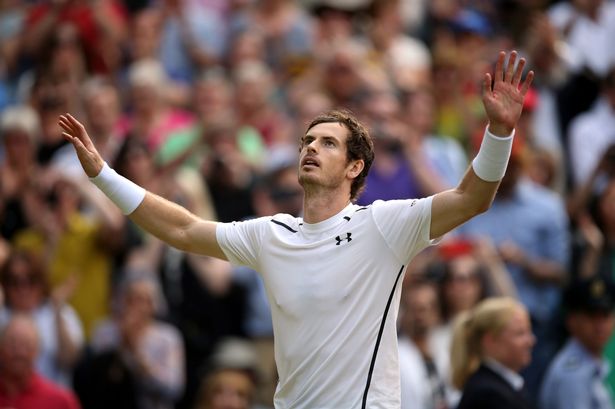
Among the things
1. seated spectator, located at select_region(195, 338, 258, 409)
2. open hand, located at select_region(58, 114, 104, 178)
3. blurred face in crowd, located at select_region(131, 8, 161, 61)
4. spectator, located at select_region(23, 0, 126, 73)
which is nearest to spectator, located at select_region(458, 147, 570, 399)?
seated spectator, located at select_region(195, 338, 258, 409)

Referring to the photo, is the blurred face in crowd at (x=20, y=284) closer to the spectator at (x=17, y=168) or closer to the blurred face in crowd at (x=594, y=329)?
the spectator at (x=17, y=168)

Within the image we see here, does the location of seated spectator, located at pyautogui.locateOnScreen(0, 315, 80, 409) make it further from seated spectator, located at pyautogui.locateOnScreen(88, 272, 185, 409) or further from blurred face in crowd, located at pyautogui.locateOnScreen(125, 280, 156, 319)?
blurred face in crowd, located at pyautogui.locateOnScreen(125, 280, 156, 319)

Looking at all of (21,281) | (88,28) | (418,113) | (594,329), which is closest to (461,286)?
(594,329)

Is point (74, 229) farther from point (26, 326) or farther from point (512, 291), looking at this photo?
point (512, 291)

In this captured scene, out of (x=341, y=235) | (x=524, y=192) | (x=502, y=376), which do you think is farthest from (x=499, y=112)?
(x=524, y=192)

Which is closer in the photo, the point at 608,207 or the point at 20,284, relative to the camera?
the point at 20,284

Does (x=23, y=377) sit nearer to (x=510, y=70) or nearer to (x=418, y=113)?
(x=418, y=113)

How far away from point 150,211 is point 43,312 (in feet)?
12.7

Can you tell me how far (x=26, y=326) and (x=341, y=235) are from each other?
13.5 ft

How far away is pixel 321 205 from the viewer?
699cm

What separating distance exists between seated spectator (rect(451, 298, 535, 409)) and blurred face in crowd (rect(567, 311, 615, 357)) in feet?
3.68

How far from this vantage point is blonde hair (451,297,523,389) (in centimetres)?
903

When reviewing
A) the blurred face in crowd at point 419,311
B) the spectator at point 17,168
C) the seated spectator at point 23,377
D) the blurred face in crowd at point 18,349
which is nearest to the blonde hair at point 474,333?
the blurred face in crowd at point 419,311

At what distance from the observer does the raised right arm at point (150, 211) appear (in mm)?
7273
